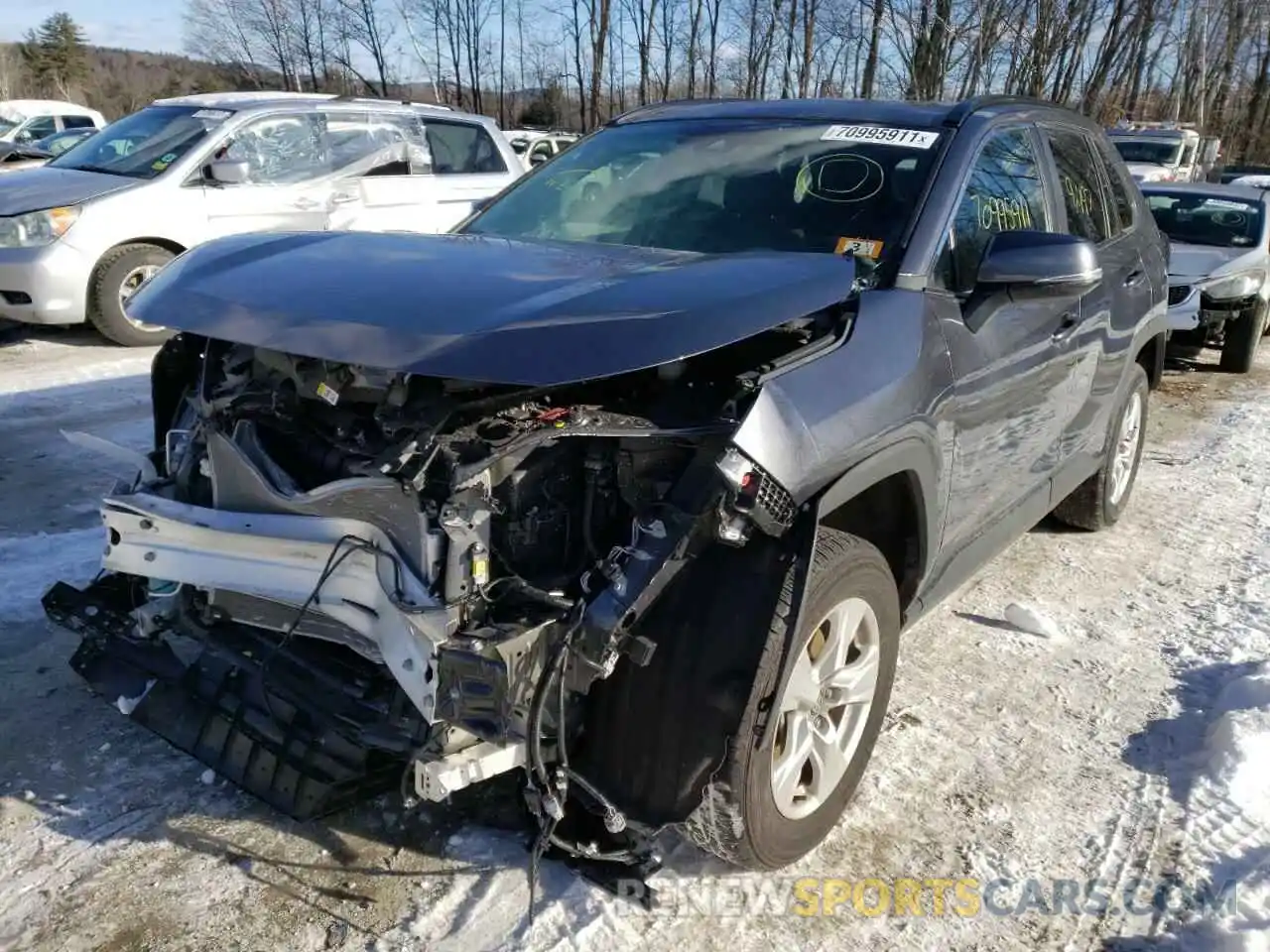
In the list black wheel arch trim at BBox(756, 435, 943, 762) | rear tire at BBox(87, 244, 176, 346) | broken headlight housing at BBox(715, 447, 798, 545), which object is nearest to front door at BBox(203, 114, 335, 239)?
rear tire at BBox(87, 244, 176, 346)

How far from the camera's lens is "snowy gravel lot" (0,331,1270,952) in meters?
2.43

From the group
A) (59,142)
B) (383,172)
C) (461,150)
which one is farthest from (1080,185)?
(59,142)

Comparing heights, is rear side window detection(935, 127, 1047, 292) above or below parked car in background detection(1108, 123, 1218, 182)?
above

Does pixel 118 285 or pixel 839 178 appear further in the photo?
pixel 118 285

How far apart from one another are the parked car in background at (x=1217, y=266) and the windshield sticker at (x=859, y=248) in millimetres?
6863

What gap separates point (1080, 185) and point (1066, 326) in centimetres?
87

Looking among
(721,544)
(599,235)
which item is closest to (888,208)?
(599,235)

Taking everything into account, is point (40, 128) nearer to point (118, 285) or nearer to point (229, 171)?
point (118, 285)

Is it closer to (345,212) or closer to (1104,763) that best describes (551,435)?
(1104,763)

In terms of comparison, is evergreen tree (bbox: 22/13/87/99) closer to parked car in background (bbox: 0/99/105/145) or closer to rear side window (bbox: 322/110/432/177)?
parked car in background (bbox: 0/99/105/145)

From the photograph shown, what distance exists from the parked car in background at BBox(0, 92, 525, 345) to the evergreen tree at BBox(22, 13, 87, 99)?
185 feet

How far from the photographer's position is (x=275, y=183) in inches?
345

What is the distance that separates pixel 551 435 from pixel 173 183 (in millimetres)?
7426

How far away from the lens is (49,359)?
7.82m
